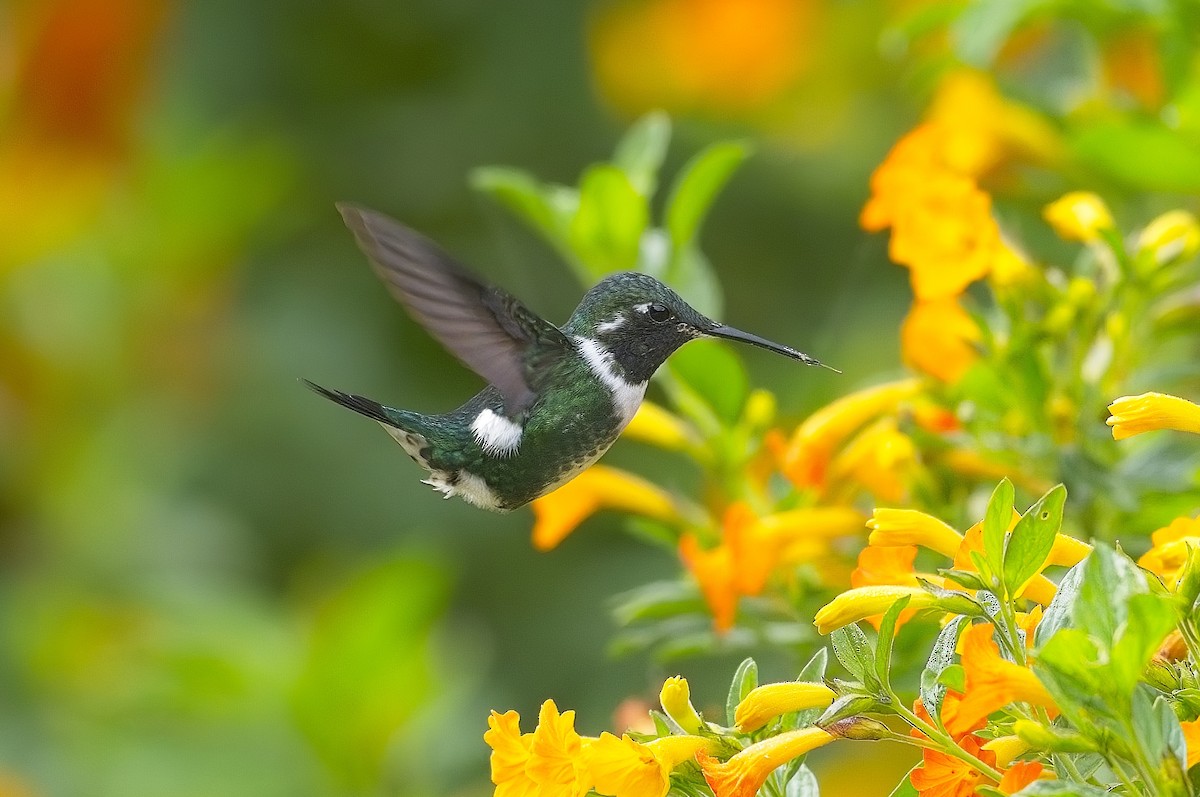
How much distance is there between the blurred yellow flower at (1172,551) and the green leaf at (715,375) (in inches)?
19.8

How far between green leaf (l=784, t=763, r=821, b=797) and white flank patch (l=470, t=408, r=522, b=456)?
386 millimetres

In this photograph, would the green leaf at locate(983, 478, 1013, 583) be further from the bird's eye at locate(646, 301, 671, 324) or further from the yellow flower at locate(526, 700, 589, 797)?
the bird's eye at locate(646, 301, 671, 324)

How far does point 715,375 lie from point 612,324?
0.26 metres

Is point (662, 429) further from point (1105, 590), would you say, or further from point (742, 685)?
point (1105, 590)

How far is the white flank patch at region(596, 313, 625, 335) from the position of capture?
1.25 m

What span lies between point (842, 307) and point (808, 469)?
1932mm

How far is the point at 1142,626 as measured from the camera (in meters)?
0.77

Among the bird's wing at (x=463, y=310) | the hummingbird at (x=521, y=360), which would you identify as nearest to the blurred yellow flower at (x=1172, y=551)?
the hummingbird at (x=521, y=360)

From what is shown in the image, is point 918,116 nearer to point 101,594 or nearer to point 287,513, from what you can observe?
point 287,513

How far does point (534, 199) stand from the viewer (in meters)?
1.58

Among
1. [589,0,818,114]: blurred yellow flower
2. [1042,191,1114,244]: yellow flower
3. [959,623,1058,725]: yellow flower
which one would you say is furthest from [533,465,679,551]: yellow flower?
[589,0,818,114]: blurred yellow flower

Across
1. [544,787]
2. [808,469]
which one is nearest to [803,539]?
[808,469]

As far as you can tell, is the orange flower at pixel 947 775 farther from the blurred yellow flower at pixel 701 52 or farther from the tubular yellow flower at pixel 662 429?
the blurred yellow flower at pixel 701 52

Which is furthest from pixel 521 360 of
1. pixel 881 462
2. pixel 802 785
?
pixel 802 785
